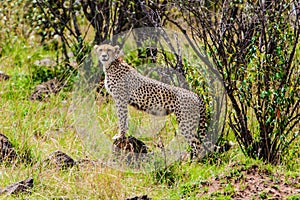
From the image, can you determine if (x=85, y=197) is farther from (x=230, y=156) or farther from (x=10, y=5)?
(x=10, y=5)

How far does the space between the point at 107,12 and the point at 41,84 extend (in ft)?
4.21

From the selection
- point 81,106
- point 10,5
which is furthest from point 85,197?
point 10,5

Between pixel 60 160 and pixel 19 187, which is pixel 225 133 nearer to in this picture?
pixel 60 160

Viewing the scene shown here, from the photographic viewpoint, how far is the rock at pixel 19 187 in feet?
16.9

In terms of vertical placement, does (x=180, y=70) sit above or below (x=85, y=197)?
above

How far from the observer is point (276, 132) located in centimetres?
566

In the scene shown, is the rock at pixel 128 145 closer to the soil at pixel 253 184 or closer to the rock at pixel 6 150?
the soil at pixel 253 184

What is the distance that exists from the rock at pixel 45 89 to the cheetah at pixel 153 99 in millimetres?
1582

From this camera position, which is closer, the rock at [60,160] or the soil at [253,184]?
the soil at [253,184]

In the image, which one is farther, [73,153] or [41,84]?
[41,84]

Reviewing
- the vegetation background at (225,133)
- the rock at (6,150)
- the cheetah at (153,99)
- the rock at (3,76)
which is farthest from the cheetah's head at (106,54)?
the rock at (3,76)

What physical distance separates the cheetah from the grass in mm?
312

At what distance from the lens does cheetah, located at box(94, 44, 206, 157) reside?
593cm

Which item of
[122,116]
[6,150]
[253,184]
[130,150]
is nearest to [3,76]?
[6,150]
